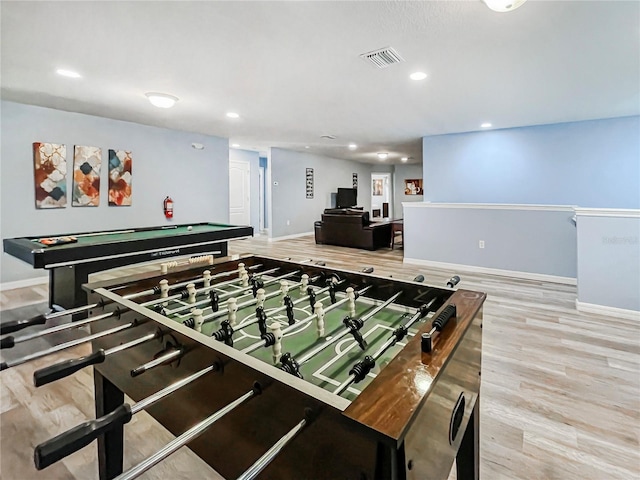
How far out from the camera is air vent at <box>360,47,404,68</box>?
2.58 m

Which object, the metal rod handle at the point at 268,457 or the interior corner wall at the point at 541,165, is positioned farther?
the interior corner wall at the point at 541,165

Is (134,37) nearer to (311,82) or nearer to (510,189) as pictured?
(311,82)

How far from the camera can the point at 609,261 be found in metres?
3.04

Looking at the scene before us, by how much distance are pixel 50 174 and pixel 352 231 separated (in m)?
5.11

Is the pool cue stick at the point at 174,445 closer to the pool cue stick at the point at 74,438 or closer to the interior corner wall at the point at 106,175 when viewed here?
the pool cue stick at the point at 74,438

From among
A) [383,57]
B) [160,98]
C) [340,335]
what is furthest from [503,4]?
[160,98]

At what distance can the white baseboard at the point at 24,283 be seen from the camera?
4152mm

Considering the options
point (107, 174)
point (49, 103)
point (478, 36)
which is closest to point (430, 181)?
point (478, 36)

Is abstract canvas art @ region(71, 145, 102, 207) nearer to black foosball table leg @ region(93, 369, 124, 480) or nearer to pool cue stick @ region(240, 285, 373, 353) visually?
black foosball table leg @ region(93, 369, 124, 480)

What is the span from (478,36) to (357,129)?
3408 mm

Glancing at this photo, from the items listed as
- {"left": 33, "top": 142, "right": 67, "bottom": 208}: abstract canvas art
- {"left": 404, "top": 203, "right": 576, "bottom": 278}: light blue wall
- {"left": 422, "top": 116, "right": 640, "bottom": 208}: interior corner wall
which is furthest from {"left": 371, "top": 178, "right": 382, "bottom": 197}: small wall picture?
{"left": 33, "top": 142, "right": 67, "bottom": 208}: abstract canvas art

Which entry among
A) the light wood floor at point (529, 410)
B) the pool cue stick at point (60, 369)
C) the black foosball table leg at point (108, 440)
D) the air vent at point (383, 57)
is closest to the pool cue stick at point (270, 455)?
the pool cue stick at point (60, 369)

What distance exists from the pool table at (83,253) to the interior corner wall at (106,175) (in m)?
1.46

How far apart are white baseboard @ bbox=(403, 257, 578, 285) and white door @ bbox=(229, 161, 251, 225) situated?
4994mm
